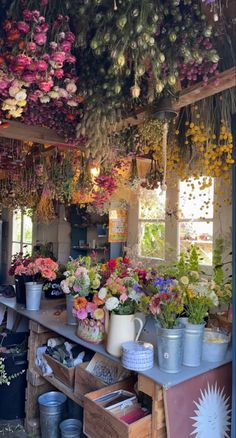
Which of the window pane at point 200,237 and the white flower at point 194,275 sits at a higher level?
the window pane at point 200,237

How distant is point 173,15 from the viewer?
1.31 metres

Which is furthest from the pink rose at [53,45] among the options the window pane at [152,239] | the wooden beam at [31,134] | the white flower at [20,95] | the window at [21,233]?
the window at [21,233]

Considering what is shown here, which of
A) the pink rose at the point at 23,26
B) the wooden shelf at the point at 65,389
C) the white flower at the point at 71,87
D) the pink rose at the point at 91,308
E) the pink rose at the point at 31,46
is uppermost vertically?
the pink rose at the point at 23,26

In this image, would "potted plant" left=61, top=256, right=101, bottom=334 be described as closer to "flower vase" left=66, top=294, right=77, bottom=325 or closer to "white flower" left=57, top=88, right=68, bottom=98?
"flower vase" left=66, top=294, right=77, bottom=325

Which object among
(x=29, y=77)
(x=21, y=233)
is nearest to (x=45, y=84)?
(x=29, y=77)

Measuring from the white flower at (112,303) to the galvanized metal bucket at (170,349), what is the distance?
0.87 feet

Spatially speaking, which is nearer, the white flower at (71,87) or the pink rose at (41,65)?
the pink rose at (41,65)

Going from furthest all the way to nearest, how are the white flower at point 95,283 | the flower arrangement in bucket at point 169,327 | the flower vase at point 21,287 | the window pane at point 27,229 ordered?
the window pane at point 27,229, the flower vase at point 21,287, the white flower at point 95,283, the flower arrangement in bucket at point 169,327

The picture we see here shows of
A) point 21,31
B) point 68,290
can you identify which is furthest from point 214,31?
point 68,290

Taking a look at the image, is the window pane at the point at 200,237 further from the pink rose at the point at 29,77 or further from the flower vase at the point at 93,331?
the pink rose at the point at 29,77

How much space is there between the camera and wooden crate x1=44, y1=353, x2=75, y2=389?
1.97m

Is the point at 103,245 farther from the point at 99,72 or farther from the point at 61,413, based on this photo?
the point at 99,72

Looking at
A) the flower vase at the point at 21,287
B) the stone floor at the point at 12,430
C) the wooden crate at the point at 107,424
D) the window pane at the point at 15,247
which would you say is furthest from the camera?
the window pane at the point at 15,247

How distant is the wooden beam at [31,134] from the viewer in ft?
6.52
